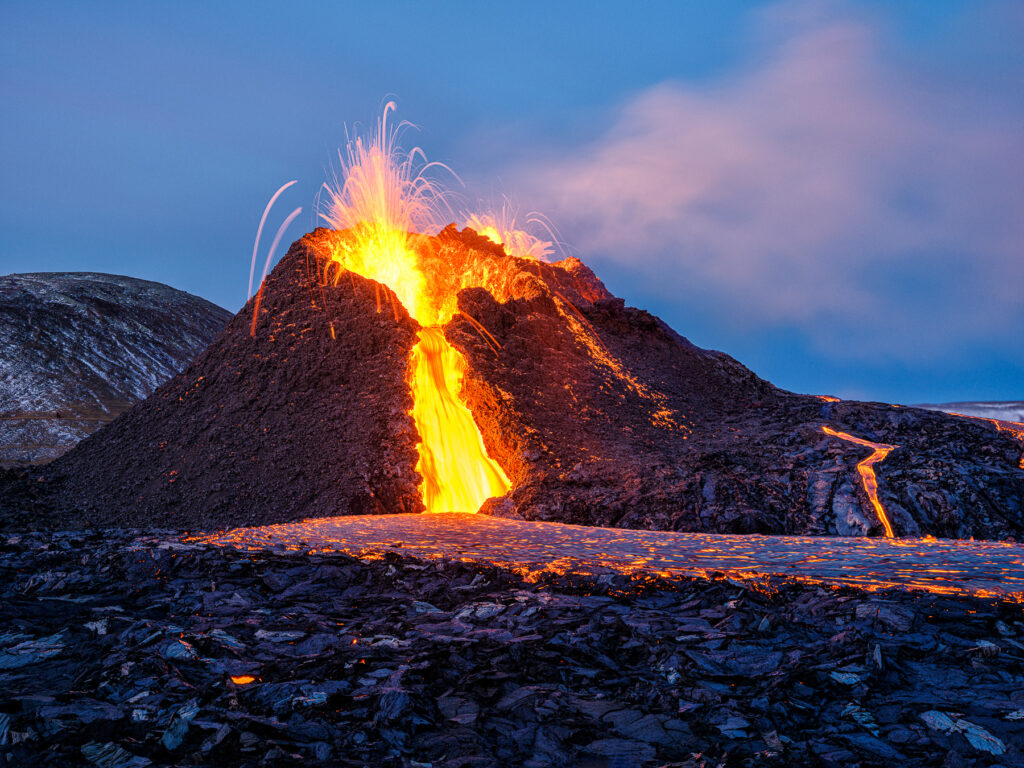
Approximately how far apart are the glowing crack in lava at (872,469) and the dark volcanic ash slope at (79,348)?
4194 cm

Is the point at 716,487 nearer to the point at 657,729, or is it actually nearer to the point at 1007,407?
the point at 657,729

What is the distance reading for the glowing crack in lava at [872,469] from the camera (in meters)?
11.4

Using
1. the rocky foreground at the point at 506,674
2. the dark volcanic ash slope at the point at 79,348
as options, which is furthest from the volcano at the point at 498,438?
the dark volcanic ash slope at the point at 79,348

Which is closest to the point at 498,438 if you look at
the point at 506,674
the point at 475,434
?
the point at 475,434

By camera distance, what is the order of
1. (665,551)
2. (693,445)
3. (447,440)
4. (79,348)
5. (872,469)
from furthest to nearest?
(79,348), (693,445), (447,440), (872,469), (665,551)

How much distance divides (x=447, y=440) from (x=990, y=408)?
4474cm

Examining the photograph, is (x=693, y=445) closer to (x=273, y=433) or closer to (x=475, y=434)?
(x=475, y=434)

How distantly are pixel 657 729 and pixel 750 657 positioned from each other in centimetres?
132

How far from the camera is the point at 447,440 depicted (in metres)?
15.1

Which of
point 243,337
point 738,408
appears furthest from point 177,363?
point 738,408

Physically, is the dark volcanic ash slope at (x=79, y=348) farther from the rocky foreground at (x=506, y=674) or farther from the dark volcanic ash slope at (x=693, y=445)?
the rocky foreground at (x=506, y=674)

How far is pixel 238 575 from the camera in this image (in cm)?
682

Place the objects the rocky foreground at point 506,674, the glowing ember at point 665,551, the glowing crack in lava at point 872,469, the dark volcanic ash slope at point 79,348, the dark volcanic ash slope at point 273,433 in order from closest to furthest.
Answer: the rocky foreground at point 506,674 < the glowing ember at point 665,551 < the glowing crack in lava at point 872,469 < the dark volcanic ash slope at point 273,433 < the dark volcanic ash slope at point 79,348

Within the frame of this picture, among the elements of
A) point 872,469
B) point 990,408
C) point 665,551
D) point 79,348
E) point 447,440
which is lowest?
point 665,551
